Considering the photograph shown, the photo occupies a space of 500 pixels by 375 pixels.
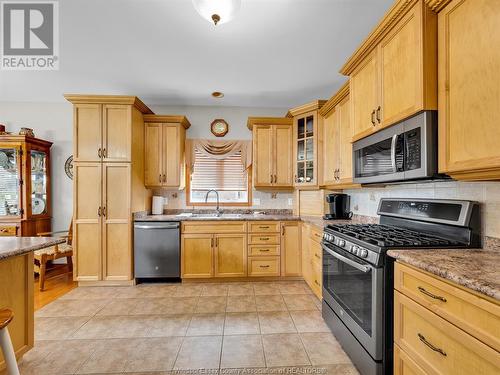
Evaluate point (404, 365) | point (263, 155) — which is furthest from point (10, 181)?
point (404, 365)

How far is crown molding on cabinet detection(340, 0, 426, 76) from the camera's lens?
4.94 ft

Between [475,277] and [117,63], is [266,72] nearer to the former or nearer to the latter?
[117,63]

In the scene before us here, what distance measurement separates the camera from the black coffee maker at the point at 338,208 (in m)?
3.17

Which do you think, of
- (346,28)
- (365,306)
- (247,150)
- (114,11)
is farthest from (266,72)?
(365,306)

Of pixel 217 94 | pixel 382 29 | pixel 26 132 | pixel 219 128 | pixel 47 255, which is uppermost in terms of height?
pixel 217 94

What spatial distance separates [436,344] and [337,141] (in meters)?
2.26

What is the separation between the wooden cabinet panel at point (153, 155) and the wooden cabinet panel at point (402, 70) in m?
3.00

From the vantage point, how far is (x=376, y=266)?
146cm

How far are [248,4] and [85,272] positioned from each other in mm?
3564

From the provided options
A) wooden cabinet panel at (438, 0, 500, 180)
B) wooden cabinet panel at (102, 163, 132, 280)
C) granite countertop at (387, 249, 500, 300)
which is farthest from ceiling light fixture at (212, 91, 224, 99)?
granite countertop at (387, 249, 500, 300)

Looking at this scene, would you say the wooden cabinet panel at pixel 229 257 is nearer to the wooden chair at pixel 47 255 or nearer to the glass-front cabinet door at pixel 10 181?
the wooden chair at pixel 47 255

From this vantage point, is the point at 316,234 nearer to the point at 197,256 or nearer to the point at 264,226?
the point at 264,226

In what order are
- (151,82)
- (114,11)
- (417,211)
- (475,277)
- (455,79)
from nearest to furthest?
(475,277)
(455,79)
(417,211)
(114,11)
(151,82)

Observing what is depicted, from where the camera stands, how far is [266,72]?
304cm
